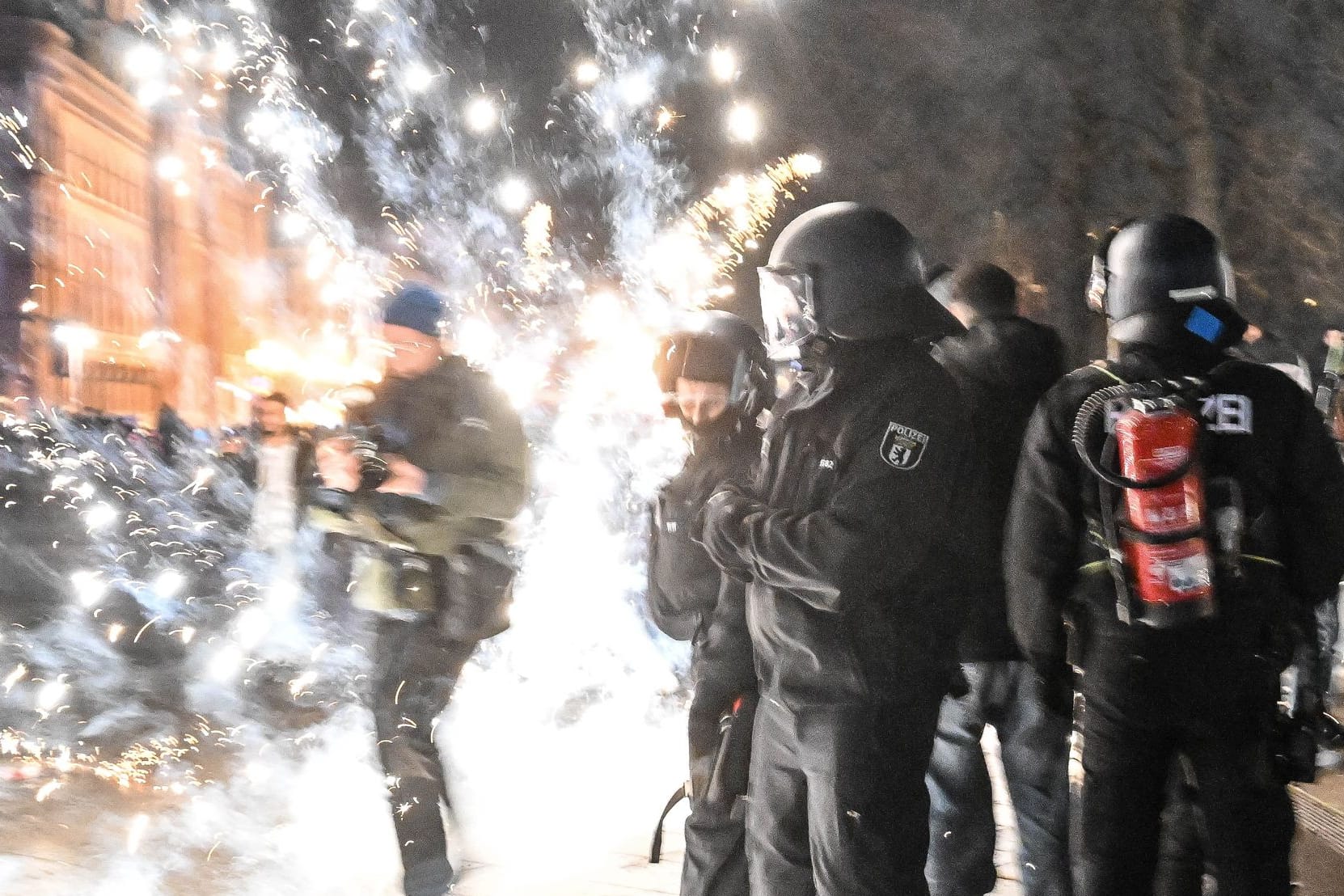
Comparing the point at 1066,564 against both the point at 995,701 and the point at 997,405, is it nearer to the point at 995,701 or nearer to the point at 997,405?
the point at 997,405

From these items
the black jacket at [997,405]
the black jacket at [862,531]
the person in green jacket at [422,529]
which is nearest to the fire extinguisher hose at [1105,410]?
the black jacket at [862,531]

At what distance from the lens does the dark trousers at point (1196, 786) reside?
2.50m

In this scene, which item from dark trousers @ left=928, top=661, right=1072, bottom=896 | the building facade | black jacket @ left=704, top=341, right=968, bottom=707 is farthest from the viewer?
the building facade

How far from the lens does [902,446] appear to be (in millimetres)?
2607

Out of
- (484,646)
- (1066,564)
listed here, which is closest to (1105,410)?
(1066,564)

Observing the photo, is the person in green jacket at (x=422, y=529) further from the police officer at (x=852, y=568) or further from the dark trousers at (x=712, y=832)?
the police officer at (x=852, y=568)

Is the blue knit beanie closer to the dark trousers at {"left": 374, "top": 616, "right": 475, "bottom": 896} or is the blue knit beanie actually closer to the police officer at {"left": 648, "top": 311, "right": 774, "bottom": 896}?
the police officer at {"left": 648, "top": 311, "right": 774, "bottom": 896}

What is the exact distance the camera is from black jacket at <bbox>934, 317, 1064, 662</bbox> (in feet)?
11.1

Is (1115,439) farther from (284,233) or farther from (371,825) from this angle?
(284,233)

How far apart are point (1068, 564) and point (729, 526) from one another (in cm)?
77

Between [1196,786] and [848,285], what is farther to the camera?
[848,285]

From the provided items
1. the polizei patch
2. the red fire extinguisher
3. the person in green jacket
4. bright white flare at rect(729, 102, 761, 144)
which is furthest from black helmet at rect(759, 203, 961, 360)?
bright white flare at rect(729, 102, 761, 144)

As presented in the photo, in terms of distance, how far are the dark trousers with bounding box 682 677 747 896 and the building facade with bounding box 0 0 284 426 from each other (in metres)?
26.1

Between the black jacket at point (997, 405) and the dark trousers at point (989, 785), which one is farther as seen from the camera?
the dark trousers at point (989, 785)
